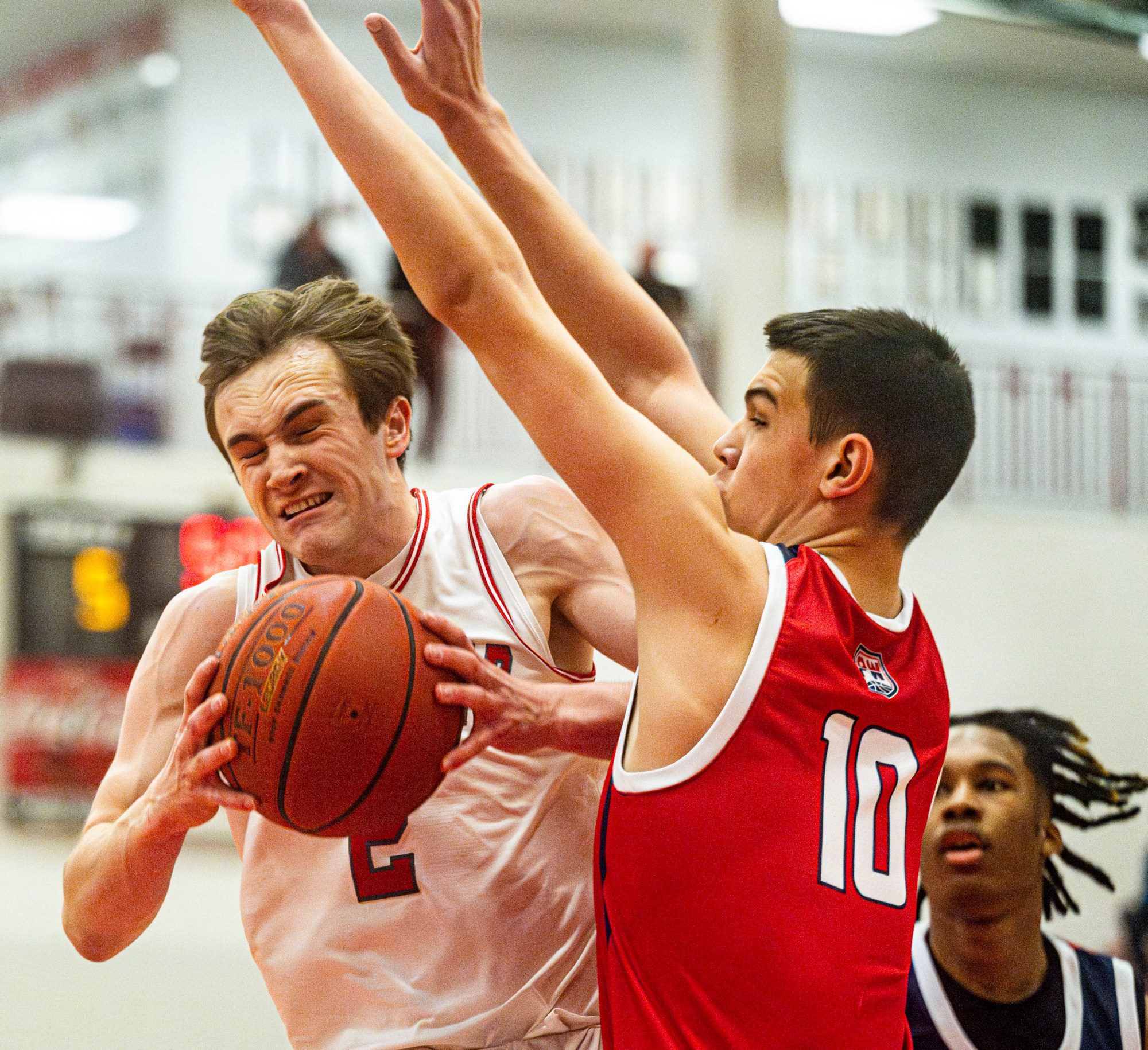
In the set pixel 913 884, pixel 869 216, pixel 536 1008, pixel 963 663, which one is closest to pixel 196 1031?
pixel 963 663

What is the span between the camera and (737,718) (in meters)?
1.96

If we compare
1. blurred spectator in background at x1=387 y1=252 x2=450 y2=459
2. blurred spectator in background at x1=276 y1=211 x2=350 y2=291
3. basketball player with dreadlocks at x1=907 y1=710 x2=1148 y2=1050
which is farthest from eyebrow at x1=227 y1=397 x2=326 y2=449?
blurred spectator in background at x1=276 y1=211 x2=350 y2=291

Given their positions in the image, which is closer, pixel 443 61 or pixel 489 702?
pixel 489 702

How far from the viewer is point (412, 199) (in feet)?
6.73

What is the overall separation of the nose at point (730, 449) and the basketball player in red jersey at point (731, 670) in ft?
0.16

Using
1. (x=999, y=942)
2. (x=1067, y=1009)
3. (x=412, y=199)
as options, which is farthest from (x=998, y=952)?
(x=412, y=199)

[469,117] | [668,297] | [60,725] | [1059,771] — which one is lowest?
[60,725]

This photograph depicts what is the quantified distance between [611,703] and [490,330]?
0.65m

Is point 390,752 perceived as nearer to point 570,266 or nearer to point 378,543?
point 378,543

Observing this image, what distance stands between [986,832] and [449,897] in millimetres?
1587

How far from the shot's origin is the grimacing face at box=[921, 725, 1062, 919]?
3.52 m

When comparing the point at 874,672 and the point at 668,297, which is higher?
the point at 668,297

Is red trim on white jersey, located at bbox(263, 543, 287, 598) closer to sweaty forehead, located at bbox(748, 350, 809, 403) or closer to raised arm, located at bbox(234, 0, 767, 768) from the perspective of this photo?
raised arm, located at bbox(234, 0, 767, 768)

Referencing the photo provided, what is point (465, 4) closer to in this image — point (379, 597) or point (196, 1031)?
point (379, 597)
